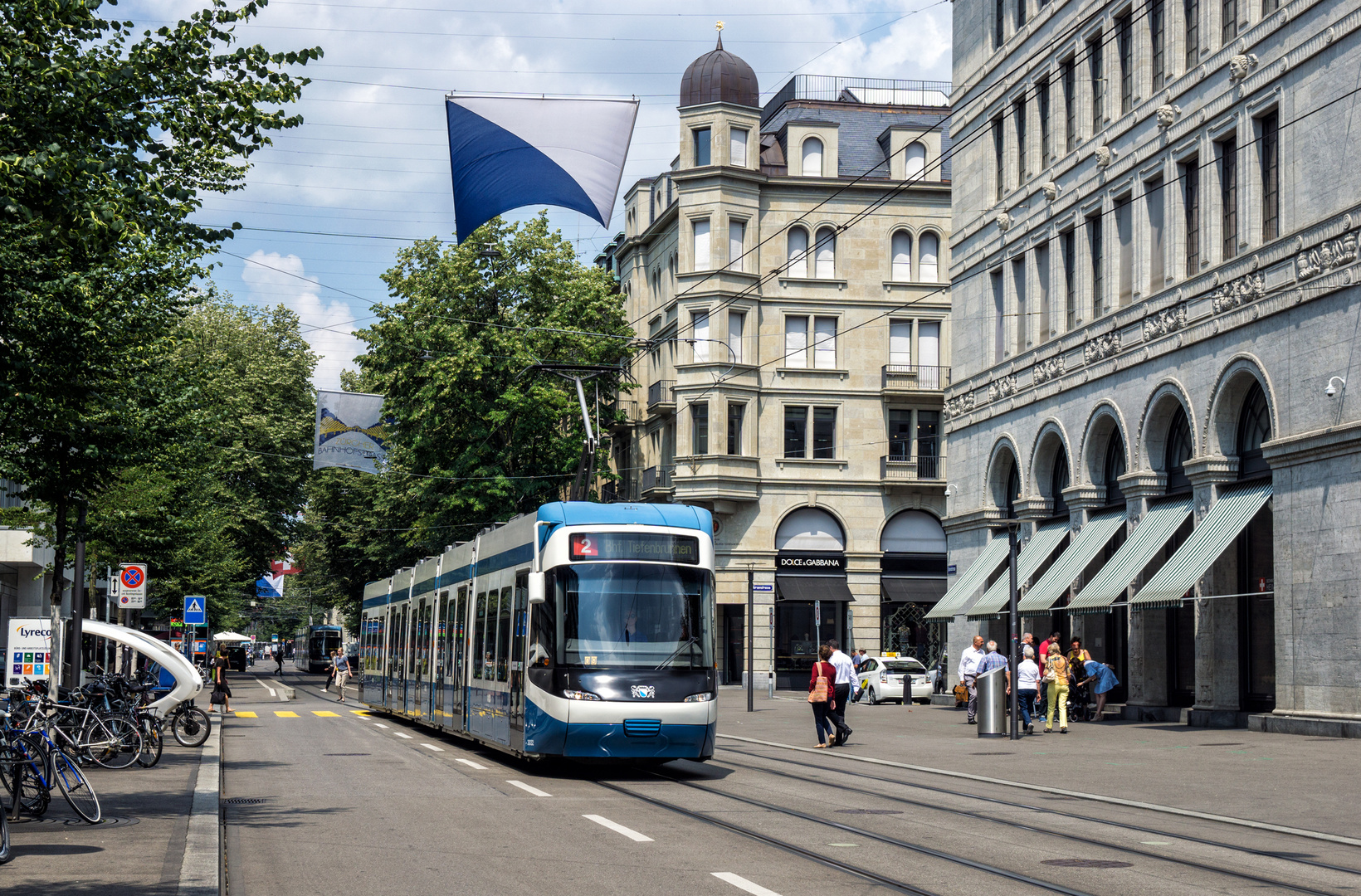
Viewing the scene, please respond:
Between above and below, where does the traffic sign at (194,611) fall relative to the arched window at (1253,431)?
below

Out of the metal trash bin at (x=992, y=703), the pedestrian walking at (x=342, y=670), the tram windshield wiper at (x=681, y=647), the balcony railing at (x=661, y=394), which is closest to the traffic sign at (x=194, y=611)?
the pedestrian walking at (x=342, y=670)

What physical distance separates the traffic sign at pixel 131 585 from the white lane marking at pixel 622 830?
19.3 meters

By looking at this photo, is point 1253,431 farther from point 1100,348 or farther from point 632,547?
point 632,547

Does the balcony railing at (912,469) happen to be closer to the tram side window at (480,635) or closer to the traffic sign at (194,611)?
the traffic sign at (194,611)

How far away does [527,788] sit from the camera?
56.6 ft

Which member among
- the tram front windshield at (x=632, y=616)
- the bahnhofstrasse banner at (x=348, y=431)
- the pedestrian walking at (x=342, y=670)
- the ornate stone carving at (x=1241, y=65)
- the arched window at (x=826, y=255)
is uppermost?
the arched window at (x=826, y=255)

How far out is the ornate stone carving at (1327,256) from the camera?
24.7 meters

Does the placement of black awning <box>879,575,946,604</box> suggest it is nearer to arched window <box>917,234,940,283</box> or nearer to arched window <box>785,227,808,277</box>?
arched window <box>917,234,940,283</box>

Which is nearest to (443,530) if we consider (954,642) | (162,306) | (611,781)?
(954,642)

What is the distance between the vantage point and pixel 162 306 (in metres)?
23.5

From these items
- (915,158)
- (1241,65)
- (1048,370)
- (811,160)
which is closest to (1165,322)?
(1241,65)

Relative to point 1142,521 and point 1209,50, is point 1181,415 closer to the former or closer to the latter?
point 1142,521

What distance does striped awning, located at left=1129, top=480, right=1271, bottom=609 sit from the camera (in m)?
27.7

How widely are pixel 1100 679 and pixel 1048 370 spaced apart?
7.54m
